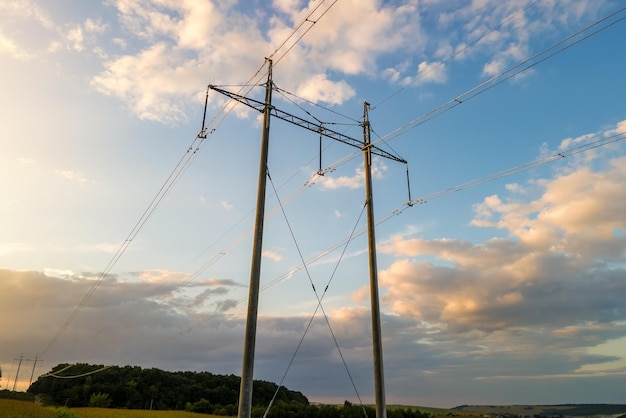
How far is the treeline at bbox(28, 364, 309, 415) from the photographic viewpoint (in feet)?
354

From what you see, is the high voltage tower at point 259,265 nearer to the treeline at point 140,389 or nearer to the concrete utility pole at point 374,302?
the concrete utility pole at point 374,302

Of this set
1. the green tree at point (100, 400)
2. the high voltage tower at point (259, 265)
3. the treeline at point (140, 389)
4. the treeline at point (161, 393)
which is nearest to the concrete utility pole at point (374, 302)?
the high voltage tower at point (259, 265)

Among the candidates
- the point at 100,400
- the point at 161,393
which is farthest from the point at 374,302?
the point at 161,393

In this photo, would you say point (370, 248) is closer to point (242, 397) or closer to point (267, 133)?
point (267, 133)

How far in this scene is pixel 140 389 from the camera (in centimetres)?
11606

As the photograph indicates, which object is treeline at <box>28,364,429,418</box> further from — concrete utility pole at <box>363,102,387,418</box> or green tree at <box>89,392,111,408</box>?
concrete utility pole at <box>363,102,387,418</box>

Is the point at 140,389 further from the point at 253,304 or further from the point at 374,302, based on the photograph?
the point at 253,304

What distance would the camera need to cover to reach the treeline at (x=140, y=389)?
10788 cm

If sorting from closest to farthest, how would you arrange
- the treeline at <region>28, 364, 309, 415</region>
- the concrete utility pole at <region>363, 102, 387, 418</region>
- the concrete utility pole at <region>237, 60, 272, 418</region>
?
the concrete utility pole at <region>237, 60, 272, 418</region>, the concrete utility pole at <region>363, 102, 387, 418</region>, the treeline at <region>28, 364, 309, 415</region>

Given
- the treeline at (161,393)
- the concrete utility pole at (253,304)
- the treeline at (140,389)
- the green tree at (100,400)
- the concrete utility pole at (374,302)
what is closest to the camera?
the concrete utility pole at (253,304)

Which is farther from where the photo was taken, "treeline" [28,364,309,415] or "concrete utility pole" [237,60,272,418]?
"treeline" [28,364,309,415]

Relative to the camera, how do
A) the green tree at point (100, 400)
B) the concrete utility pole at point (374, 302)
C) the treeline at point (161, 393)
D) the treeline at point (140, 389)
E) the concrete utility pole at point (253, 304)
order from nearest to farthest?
1. the concrete utility pole at point (253, 304)
2. the concrete utility pole at point (374, 302)
3. the treeline at point (161, 393)
4. the green tree at point (100, 400)
5. the treeline at point (140, 389)

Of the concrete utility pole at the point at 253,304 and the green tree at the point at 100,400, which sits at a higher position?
the concrete utility pole at the point at 253,304

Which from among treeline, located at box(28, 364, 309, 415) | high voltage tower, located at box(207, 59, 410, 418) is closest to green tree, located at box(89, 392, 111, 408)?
treeline, located at box(28, 364, 309, 415)
